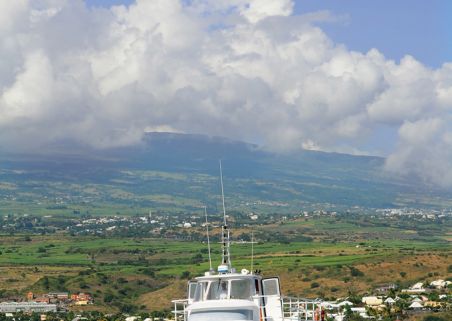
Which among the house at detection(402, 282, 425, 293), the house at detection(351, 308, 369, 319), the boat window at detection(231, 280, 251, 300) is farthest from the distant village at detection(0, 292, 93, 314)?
the boat window at detection(231, 280, 251, 300)

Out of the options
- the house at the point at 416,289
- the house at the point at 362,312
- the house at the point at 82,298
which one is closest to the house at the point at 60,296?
the house at the point at 82,298

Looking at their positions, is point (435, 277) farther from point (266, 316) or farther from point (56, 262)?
point (266, 316)

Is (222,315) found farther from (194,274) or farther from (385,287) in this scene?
(194,274)

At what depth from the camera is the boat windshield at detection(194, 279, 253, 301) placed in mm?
30500

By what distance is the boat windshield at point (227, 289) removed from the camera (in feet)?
100

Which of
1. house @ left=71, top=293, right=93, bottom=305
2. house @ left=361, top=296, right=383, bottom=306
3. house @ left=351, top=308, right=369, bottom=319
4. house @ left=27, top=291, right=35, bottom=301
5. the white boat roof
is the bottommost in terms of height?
house @ left=351, top=308, right=369, bottom=319

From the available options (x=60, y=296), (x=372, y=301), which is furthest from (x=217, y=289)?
(x=60, y=296)

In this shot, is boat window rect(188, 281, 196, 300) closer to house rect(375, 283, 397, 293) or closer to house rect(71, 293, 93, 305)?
house rect(375, 283, 397, 293)

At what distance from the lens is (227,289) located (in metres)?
30.5

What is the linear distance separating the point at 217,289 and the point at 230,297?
0.54 meters

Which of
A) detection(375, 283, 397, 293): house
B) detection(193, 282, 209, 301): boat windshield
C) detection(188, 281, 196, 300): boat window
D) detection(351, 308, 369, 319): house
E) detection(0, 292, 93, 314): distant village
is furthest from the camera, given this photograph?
detection(0, 292, 93, 314): distant village

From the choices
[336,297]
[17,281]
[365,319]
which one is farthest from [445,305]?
[17,281]

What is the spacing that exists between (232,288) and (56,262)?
170m

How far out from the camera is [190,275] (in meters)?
156
